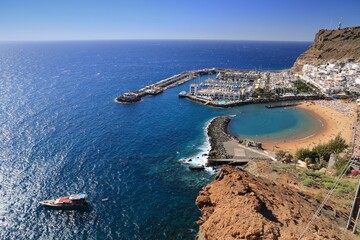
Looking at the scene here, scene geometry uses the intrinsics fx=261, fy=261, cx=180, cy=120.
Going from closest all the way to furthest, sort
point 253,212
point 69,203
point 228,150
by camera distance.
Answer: point 253,212 → point 69,203 → point 228,150

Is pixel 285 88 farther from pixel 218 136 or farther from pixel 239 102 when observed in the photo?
pixel 218 136

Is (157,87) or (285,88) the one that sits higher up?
(285,88)

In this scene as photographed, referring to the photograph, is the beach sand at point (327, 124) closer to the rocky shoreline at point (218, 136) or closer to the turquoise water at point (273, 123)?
the turquoise water at point (273, 123)

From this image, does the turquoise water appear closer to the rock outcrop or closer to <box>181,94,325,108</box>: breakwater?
the rock outcrop

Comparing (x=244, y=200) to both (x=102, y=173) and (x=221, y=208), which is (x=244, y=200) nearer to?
(x=221, y=208)

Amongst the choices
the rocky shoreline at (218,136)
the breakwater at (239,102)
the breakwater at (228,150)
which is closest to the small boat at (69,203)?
the breakwater at (228,150)

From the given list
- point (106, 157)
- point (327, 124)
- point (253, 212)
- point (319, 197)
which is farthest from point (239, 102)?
point (253, 212)

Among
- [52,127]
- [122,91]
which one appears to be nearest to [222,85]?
[122,91]
